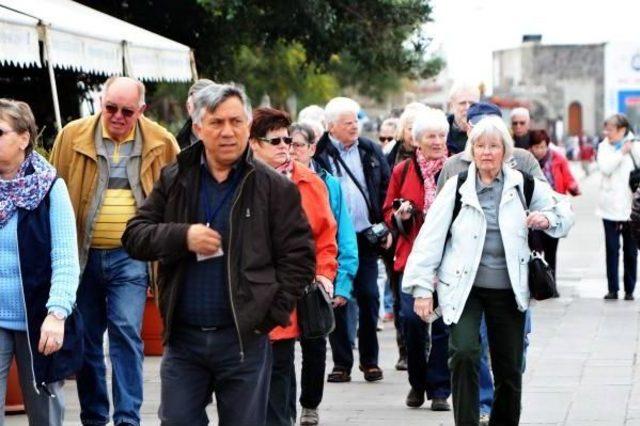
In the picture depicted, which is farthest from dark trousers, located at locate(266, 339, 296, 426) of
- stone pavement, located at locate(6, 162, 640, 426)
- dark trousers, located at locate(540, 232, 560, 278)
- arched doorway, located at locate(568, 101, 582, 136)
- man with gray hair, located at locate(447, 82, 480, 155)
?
arched doorway, located at locate(568, 101, 582, 136)

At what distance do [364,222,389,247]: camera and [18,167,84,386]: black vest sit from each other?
3958 millimetres

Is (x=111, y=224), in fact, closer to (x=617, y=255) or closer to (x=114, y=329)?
(x=114, y=329)

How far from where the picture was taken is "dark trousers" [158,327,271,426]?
20.0 feet

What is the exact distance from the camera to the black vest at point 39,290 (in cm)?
657

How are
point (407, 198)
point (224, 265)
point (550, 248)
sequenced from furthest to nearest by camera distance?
point (550, 248)
point (407, 198)
point (224, 265)

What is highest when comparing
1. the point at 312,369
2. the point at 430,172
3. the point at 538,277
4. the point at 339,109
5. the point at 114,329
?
the point at 339,109

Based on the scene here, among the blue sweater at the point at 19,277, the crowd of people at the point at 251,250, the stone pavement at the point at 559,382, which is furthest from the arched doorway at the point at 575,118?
the blue sweater at the point at 19,277

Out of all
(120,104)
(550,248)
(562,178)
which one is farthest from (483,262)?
(562,178)

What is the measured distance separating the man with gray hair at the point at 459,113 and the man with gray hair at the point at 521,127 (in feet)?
16.6

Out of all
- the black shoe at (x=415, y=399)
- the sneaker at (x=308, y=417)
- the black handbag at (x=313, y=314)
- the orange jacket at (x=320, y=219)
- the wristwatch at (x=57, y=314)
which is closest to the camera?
the wristwatch at (x=57, y=314)

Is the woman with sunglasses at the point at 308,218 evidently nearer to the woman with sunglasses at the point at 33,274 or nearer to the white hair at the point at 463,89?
the woman with sunglasses at the point at 33,274

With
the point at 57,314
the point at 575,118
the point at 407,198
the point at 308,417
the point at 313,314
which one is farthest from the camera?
the point at 575,118

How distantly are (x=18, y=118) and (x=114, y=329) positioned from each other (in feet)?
6.48

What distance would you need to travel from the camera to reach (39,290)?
6.62 meters
